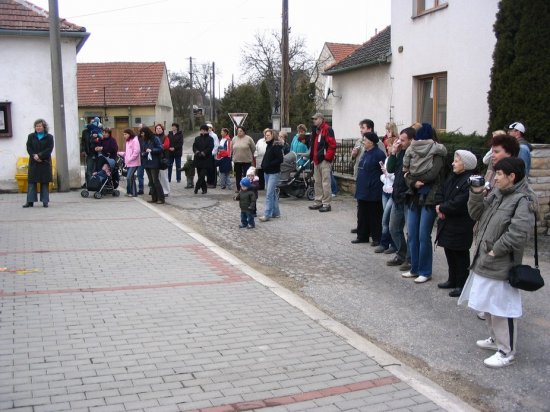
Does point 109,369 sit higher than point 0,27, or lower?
lower

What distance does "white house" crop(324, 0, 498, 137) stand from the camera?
14375 mm

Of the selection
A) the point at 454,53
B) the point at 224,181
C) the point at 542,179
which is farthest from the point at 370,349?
the point at 224,181

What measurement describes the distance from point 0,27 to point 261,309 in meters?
14.1

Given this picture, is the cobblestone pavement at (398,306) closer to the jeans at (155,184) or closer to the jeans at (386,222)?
the jeans at (386,222)

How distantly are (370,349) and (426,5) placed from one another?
13416 millimetres

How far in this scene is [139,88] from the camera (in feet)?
158

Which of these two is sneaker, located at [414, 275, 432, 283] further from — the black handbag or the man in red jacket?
the man in red jacket

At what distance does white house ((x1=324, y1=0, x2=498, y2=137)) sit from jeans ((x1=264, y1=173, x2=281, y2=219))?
18.0 feet

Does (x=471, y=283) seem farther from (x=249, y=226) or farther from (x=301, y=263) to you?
(x=249, y=226)

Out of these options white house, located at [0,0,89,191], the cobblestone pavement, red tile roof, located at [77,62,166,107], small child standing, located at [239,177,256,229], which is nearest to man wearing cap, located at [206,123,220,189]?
white house, located at [0,0,89,191]

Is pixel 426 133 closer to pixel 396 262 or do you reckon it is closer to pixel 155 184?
pixel 396 262

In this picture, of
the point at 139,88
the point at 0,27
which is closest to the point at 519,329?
the point at 0,27

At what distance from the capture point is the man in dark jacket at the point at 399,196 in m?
Result: 8.01

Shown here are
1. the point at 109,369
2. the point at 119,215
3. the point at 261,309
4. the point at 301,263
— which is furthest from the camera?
the point at 119,215
